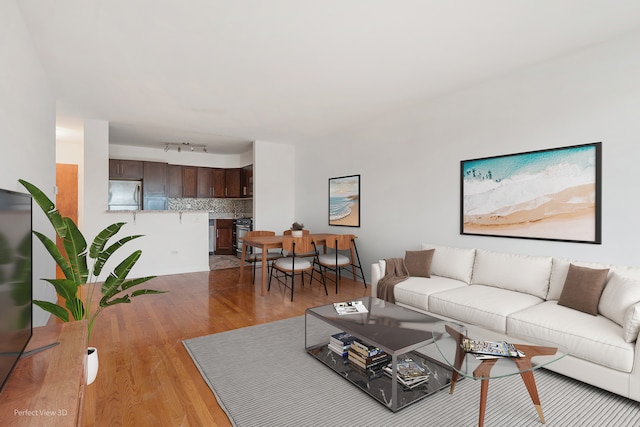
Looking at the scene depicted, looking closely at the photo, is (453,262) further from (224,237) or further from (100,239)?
(224,237)

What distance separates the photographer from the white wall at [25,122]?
207 centimetres

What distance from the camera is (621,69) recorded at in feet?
9.34

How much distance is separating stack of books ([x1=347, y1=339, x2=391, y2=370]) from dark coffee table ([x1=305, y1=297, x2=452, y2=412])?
36 mm

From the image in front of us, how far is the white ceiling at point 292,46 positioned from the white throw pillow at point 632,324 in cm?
210

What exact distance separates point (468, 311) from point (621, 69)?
241 centimetres

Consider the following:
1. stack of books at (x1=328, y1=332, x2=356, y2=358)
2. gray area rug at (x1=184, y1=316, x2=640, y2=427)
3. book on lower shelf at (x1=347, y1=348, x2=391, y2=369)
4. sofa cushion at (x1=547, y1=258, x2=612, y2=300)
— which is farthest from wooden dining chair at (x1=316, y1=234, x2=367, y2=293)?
sofa cushion at (x1=547, y1=258, x2=612, y2=300)

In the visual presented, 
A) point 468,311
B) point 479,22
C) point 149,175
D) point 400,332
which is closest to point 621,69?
point 479,22

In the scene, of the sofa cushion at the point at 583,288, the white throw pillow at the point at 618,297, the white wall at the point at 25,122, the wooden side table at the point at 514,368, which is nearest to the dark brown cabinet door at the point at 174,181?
the white wall at the point at 25,122

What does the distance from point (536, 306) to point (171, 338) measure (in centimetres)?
319

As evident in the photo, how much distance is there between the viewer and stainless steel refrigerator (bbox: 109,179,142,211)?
695cm

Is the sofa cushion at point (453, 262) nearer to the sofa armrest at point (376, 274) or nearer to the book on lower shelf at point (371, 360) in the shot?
the sofa armrest at point (376, 274)

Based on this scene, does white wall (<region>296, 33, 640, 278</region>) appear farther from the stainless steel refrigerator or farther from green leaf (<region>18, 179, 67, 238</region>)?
the stainless steel refrigerator

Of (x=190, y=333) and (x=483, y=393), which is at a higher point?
(x=483, y=393)

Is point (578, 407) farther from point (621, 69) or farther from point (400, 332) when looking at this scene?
point (621, 69)
